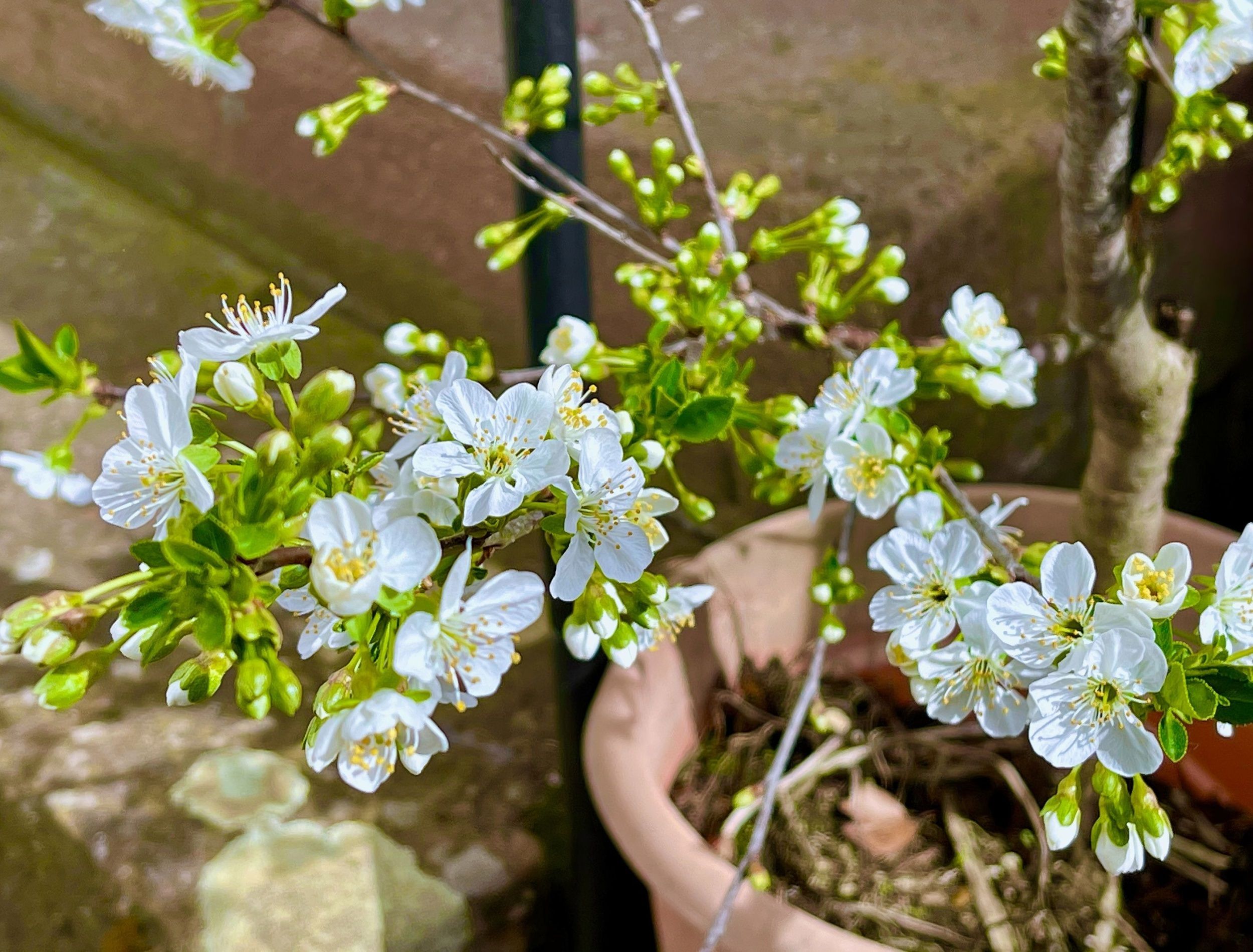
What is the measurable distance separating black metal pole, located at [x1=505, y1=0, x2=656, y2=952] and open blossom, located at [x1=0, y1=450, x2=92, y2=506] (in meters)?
0.33

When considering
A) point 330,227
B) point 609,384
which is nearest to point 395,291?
point 330,227

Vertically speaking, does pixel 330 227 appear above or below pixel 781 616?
above

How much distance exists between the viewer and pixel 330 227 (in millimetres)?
1125

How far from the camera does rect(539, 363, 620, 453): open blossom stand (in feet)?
1.23

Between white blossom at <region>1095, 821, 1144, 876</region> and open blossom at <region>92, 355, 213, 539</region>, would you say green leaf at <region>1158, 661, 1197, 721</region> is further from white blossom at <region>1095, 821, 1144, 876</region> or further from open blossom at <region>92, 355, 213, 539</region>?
open blossom at <region>92, 355, 213, 539</region>

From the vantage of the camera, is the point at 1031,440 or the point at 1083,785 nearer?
the point at 1083,785

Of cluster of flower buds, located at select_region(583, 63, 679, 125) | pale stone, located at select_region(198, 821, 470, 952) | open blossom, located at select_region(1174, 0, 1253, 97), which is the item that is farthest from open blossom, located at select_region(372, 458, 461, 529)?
pale stone, located at select_region(198, 821, 470, 952)

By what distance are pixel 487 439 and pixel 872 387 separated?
0.25 metres

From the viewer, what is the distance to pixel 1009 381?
1.98 ft

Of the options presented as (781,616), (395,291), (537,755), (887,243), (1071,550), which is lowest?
(537,755)

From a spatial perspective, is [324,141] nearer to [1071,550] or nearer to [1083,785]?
[1071,550]

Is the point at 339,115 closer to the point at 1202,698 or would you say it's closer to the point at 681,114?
the point at 681,114

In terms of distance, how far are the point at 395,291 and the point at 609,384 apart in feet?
0.88

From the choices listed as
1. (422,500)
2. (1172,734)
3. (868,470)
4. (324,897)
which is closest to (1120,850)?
(1172,734)
